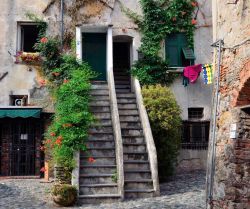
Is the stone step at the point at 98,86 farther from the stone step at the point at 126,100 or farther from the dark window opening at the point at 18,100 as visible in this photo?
the dark window opening at the point at 18,100

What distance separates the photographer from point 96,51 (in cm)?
1612

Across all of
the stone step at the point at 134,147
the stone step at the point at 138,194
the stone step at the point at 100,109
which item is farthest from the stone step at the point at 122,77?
the stone step at the point at 138,194

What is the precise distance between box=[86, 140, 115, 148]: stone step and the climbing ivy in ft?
13.2

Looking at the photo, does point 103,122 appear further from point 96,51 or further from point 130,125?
point 96,51

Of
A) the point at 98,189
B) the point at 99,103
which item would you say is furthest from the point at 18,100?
the point at 98,189

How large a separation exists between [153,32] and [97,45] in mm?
2345

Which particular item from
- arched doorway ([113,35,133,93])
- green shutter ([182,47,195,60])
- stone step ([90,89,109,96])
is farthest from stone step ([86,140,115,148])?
green shutter ([182,47,195,60])

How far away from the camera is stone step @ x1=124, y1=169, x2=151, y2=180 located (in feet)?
36.3

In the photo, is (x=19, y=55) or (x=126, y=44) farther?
(x=126, y=44)

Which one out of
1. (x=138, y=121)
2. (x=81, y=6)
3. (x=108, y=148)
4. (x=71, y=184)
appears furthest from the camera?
(x=81, y=6)

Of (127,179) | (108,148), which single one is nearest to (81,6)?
(108,148)

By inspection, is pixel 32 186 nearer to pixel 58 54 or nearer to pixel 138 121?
pixel 138 121

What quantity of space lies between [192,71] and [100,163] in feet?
18.5

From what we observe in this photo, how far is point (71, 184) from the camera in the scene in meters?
10.7
